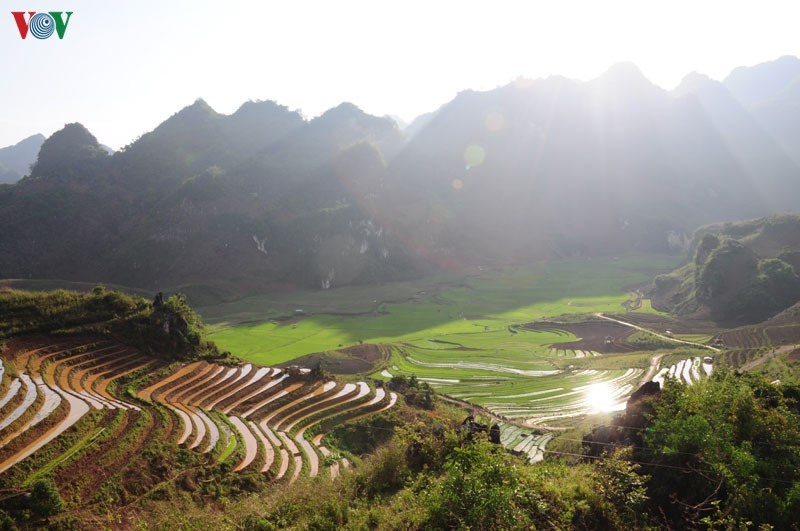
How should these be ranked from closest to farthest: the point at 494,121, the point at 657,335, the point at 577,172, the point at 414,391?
the point at 414,391 → the point at 657,335 → the point at 577,172 → the point at 494,121

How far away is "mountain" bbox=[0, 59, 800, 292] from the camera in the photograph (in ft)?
300

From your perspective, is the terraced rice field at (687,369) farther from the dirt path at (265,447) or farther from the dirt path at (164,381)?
the dirt path at (164,381)

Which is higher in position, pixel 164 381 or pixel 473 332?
pixel 164 381

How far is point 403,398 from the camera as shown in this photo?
2578 cm

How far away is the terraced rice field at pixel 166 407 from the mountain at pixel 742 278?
55.9m

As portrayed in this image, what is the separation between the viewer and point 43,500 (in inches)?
445

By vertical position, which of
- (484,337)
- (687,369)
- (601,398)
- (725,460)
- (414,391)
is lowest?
(687,369)

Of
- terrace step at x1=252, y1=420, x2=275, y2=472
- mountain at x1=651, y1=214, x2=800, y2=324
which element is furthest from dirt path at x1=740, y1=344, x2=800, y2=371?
terrace step at x1=252, y1=420, x2=275, y2=472

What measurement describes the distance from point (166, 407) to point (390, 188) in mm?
113155

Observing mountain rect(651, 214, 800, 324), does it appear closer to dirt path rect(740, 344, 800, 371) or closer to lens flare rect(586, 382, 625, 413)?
dirt path rect(740, 344, 800, 371)

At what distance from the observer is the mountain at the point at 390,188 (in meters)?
91.4

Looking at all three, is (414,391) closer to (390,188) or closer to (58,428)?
(58,428)

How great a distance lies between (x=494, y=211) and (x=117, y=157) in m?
116

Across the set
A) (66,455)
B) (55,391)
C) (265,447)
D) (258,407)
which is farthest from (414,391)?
(55,391)
